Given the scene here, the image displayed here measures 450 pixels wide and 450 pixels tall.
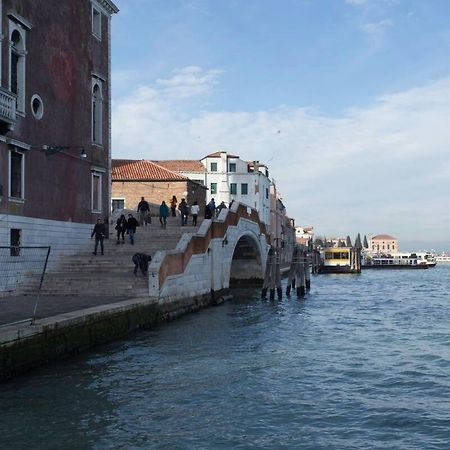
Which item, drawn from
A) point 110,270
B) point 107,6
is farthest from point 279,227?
point 110,270

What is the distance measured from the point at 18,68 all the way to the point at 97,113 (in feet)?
18.4

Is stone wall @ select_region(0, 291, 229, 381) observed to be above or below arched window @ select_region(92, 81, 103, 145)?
below

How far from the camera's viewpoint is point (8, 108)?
1511 cm

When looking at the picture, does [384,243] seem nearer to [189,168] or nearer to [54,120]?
[189,168]

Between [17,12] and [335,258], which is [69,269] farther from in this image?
[335,258]

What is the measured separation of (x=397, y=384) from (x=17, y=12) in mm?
13122

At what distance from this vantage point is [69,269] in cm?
1895

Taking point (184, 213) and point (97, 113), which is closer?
point (97, 113)

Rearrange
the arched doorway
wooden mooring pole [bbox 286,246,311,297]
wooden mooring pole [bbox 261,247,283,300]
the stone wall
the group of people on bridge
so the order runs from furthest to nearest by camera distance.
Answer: the arched doorway < wooden mooring pole [bbox 286,246,311,297] < wooden mooring pole [bbox 261,247,283,300] < the group of people on bridge < the stone wall

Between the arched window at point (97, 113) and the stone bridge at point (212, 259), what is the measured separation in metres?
4.90

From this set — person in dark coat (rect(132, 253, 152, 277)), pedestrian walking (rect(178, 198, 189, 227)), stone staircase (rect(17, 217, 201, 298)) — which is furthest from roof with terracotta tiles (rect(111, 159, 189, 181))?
person in dark coat (rect(132, 253, 152, 277))

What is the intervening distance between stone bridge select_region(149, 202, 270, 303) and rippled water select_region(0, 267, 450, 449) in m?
2.27

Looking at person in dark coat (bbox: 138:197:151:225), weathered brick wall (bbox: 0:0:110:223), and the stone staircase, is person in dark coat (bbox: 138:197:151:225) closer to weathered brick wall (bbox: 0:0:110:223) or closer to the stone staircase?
the stone staircase

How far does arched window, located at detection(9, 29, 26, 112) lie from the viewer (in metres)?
16.3
